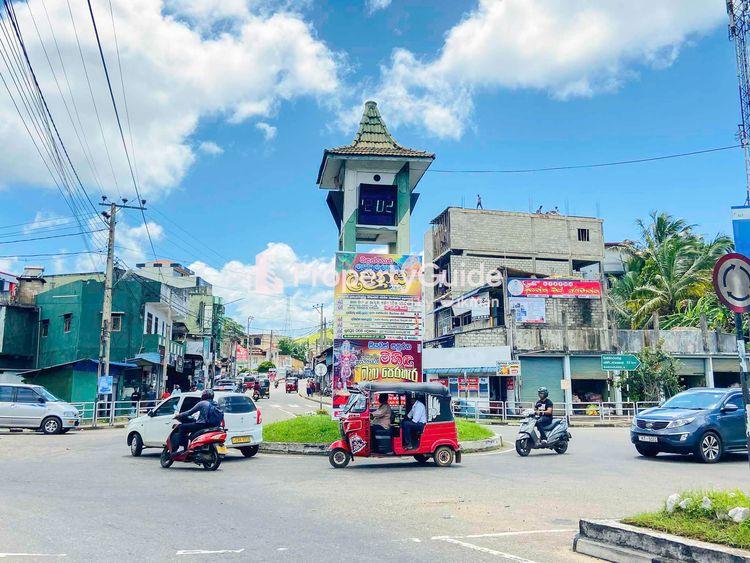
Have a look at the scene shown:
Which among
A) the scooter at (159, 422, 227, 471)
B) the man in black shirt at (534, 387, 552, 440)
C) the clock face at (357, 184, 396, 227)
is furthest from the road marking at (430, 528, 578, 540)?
the clock face at (357, 184, 396, 227)

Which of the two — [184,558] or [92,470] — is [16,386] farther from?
[184,558]

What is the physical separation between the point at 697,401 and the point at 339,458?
880 cm

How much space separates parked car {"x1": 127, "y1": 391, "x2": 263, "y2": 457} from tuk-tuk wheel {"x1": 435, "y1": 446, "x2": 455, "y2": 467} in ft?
15.5

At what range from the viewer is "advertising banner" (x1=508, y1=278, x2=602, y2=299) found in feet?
122

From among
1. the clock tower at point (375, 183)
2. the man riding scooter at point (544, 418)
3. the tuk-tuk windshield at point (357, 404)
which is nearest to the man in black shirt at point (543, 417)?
the man riding scooter at point (544, 418)

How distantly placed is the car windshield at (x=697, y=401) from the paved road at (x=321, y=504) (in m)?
1.33

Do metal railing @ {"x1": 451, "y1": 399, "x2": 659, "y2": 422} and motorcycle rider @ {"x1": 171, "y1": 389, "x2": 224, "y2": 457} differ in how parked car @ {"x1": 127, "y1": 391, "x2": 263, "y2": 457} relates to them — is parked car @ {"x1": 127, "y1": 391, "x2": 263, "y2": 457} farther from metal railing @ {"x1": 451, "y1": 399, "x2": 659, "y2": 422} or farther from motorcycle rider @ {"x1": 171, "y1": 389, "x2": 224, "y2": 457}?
metal railing @ {"x1": 451, "y1": 399, "x2": 659, "y2": 422}

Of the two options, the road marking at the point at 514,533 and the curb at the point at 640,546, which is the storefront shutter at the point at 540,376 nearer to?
the road marking at the point at 514,533

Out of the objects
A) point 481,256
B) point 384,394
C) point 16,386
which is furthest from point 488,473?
point 481,256

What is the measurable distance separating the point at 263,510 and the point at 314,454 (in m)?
7.84

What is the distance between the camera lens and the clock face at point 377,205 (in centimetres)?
2089

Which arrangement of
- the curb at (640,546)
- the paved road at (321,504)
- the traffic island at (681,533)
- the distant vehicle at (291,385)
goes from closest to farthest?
the curb at (640,546)
the traffic island at (681,533)
the paved road at (321,504)
the distant vehicle at (291,385)

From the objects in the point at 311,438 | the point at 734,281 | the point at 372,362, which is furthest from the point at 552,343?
the point at 734,281

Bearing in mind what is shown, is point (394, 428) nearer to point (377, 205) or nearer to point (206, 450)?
point (206, 450)
